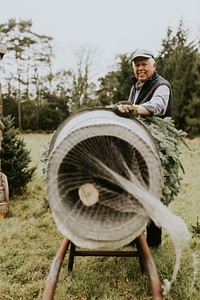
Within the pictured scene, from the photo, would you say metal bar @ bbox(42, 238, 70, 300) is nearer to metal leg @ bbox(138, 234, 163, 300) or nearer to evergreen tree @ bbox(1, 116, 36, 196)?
metal leg @ bbox(138, 234, 163, 300)

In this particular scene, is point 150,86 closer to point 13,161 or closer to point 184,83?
point 13,161

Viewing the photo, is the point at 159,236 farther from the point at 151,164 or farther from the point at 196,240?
A: the point at 151,164

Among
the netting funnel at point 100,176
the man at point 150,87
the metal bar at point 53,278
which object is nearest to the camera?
the netting funnel at point 100,176

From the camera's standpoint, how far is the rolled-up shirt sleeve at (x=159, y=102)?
265 centimetres

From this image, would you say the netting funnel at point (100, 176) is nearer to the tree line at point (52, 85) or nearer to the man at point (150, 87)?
the man at point (150, 87)

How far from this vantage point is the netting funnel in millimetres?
1739

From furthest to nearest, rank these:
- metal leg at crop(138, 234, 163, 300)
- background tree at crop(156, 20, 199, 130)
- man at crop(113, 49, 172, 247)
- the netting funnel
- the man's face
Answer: background tree at crop(156, 20, 199, 130)
the man's face
man at crop(113, 49, 172, 247)
metal leg at crop(138, 234, 163, 300)
the netting funnel

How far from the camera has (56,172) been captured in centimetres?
177

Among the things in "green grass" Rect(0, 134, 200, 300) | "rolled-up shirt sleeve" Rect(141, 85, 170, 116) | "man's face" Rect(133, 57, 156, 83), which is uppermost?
"man's face" Rect(133, 57, 156, 83)

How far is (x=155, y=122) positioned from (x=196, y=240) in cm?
201

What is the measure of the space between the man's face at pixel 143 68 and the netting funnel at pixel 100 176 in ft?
3.97

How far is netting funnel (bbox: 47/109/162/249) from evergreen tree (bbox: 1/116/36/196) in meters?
4.60

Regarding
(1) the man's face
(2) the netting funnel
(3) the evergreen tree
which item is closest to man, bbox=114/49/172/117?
(1) the man's face

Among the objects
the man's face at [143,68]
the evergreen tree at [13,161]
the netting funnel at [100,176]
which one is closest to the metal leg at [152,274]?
the netting funnel at [100,176]
